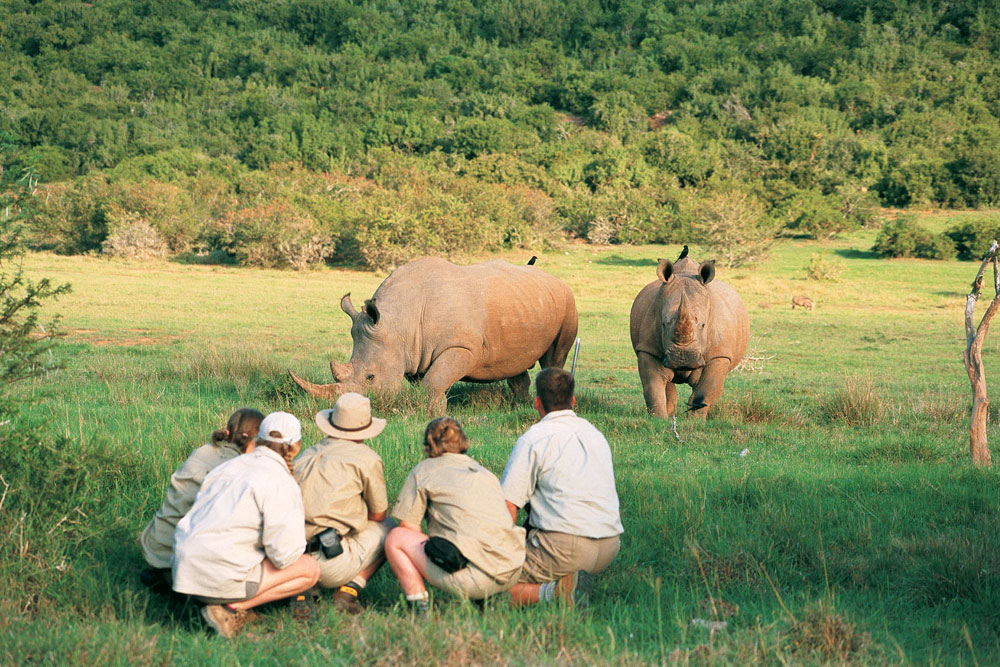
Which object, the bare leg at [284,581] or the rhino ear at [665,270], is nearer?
the bare leg at [284,581]

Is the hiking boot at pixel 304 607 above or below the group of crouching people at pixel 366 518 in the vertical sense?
below

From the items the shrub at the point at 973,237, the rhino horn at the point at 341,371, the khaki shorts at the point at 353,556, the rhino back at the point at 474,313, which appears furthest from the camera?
the shrub at the point at 973,237

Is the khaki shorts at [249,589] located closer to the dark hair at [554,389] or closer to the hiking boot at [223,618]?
the hiking boot at [223,618]

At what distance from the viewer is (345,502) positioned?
19.3 ft

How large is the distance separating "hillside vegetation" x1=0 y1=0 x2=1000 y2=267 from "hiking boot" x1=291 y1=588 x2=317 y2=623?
390cm

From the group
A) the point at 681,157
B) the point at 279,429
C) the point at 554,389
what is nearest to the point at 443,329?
the point at 554,389

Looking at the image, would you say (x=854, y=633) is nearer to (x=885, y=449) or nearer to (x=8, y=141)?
(x=885, y=449)

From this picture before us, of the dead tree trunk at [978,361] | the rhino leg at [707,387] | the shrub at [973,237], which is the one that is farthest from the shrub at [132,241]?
the dead tree trunk at [978,361]

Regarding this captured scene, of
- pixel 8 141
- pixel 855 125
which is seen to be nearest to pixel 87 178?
pixel 8 141

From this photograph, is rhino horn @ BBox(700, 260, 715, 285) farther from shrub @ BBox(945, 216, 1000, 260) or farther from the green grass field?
shrub @ BBox(945, 216, 1000, 260)

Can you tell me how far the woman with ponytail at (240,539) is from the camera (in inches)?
211

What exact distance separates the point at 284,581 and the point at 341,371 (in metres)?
5.86

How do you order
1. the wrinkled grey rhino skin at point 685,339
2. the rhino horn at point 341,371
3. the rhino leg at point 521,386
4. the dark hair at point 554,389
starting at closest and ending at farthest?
the dark hair at point 554,389
the rhino horn at point 341,371
the wrinkled grey rhino skin at point 685,339
the rhino leg at point 521,386

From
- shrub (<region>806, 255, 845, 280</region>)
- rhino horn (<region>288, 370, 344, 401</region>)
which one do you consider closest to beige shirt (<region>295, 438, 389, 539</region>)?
rhino horn (<region>288, 370, 344, 401</region>)
